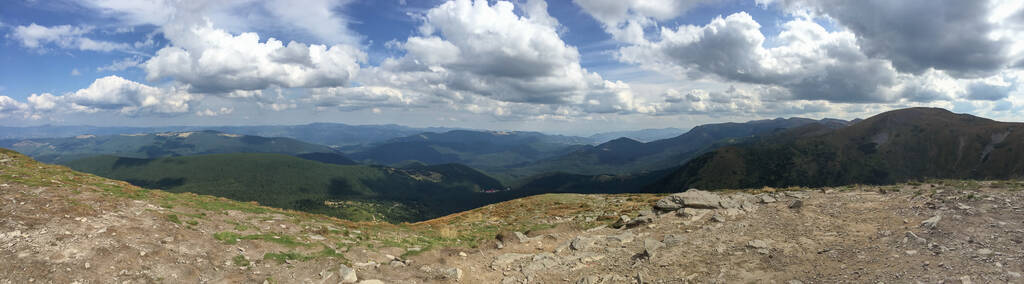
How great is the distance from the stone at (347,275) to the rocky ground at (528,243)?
0.20 feet

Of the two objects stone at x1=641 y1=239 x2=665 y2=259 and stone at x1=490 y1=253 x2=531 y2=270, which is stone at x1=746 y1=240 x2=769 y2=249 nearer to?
stone at x1=641 y1=239 x2=665 y2=259

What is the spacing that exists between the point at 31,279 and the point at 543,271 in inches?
754

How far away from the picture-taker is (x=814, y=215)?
23672mm

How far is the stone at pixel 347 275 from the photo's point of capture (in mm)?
16209

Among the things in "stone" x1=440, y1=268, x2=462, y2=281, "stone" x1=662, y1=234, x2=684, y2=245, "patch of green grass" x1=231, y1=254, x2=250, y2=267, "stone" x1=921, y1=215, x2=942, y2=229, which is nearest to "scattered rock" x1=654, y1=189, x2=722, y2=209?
"stone" x1=662, y1=234, x2=684, y2=245

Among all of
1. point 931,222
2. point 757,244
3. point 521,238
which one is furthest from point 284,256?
point 931,222

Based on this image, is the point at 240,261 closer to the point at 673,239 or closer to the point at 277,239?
the point at 277,239

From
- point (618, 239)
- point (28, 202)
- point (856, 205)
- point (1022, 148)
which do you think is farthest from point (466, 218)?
point (1022, 148)

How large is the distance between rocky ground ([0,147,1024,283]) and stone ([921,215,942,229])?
0.14m

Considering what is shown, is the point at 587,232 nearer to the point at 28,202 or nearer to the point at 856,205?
the point at 856,205

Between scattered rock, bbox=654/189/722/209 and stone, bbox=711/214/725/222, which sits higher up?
scattered rock, bbox=654/189/722/209

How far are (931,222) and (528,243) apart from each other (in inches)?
829

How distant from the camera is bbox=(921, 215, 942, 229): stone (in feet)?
60.7

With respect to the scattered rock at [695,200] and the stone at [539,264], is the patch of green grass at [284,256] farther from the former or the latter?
the scattered rock at [695,200]
